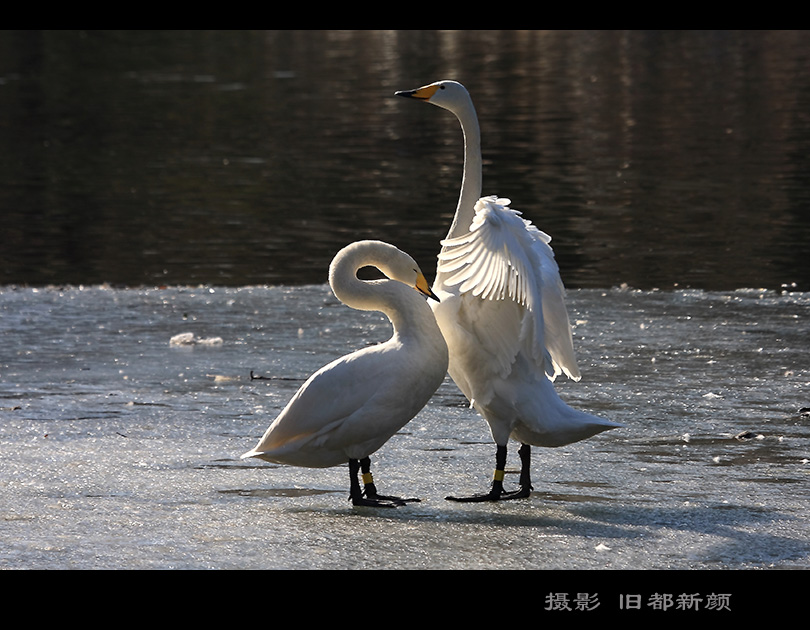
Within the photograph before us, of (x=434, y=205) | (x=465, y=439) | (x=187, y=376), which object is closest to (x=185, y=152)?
(x=434, y=205)

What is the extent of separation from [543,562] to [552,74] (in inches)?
1336

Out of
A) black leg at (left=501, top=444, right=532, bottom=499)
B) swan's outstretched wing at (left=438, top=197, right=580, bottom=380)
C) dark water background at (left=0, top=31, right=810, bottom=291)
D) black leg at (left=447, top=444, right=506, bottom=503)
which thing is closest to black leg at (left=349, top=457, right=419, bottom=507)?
black leg at (left=447, top=444, right=506, bottom=503)

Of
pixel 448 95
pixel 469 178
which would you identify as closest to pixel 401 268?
pixel 469 178

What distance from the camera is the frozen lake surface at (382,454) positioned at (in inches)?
195

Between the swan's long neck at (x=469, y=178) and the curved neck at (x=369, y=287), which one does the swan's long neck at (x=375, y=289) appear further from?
the swan's long neck at (x=469, y=178)

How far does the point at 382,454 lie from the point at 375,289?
3.57 ft

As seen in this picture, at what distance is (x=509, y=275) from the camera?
5.59m

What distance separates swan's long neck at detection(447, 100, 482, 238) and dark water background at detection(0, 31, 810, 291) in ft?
18.1

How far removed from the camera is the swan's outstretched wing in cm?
550

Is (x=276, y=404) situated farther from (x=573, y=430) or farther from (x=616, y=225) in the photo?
(x=616, y=225)

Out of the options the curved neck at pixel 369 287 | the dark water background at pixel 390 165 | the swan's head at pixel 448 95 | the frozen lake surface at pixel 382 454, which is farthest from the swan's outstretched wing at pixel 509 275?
the dark water background at pixel 390 165

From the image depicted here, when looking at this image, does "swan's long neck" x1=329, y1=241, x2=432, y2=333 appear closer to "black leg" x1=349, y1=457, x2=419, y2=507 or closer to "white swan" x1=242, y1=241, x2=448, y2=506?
"white swan" x1=242, y1=241, x2=448, y2=506

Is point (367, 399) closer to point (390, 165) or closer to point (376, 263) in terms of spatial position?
point (376, 263)

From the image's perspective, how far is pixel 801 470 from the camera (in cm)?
602
